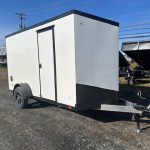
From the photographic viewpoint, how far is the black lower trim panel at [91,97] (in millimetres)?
A: 6957

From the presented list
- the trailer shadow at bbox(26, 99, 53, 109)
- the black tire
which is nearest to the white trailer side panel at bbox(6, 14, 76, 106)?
the black tire

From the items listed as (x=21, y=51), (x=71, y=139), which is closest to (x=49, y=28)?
(x=21, y=51)

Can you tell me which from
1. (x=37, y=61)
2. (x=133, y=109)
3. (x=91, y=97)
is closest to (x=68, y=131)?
(x=91, y=97)

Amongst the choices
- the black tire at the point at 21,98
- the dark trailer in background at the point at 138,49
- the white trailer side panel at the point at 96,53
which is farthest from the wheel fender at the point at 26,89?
the dark trailer in background at the point at 138,49

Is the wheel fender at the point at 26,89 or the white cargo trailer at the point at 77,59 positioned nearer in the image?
the white cargo trailer at the point at 77,59

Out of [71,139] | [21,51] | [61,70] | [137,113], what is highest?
[21,51]

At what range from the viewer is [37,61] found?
8797mm

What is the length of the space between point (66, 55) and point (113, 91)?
1.86 m

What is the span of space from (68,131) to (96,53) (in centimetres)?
238

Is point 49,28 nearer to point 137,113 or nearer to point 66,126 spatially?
point 66,126

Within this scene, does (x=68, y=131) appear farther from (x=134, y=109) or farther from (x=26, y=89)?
(x=26, y=89)

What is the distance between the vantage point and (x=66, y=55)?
23.6ft

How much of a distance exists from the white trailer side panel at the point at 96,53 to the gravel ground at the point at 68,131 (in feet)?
3.99

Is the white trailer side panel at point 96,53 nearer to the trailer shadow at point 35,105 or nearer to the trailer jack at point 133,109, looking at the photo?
the trailer jack at point 133,109
